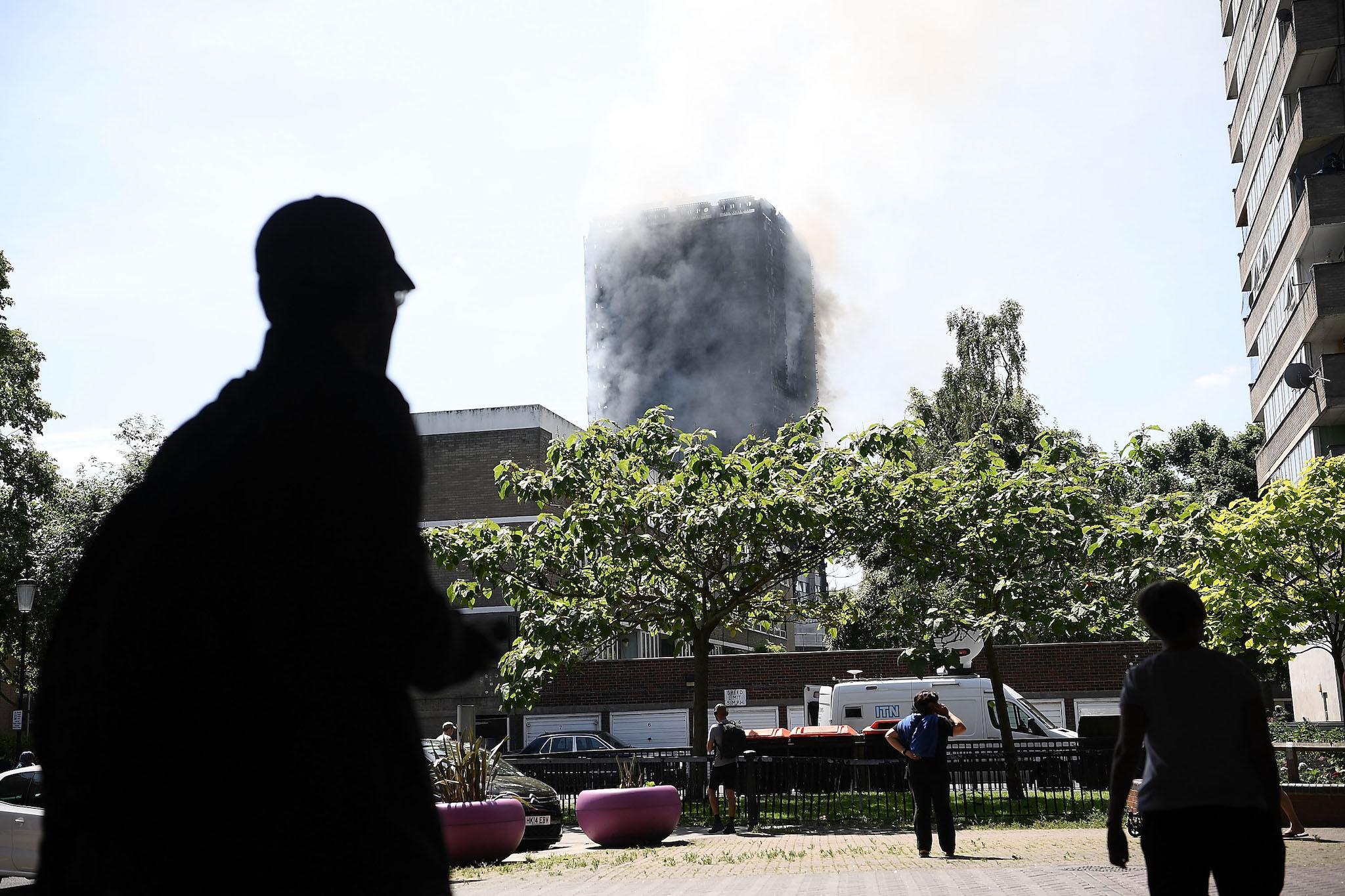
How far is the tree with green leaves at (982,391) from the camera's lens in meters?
48.3

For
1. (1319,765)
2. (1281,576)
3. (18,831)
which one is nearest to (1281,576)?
(1281,576)

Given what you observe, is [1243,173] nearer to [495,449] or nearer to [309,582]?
[495,449]

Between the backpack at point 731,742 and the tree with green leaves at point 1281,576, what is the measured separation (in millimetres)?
8168

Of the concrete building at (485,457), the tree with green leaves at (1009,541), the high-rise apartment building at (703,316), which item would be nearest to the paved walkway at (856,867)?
the tree with green leaves at (1009,541)

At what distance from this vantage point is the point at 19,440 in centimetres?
3859

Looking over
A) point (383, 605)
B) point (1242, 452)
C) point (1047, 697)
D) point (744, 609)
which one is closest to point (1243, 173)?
point (1047, 697)

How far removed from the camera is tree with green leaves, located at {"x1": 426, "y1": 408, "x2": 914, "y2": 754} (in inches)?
910

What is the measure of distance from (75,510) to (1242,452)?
5040 centimetres

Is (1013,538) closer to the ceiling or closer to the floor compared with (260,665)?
closer to the ceiling

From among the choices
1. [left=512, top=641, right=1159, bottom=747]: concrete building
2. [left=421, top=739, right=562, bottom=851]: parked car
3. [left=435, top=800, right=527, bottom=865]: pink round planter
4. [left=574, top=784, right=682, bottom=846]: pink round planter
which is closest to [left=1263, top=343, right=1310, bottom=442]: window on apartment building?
[left=512, top=641, right=1159, bottom=747]: concrete building

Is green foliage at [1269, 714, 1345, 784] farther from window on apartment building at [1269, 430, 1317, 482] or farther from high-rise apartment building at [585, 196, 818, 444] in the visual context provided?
high-rise apartment building at [585, 196, 818, 444]

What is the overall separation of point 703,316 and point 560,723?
96.9 metres

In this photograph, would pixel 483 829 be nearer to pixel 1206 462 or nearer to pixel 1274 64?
pixel 1274 64

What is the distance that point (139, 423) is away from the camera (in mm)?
48344
